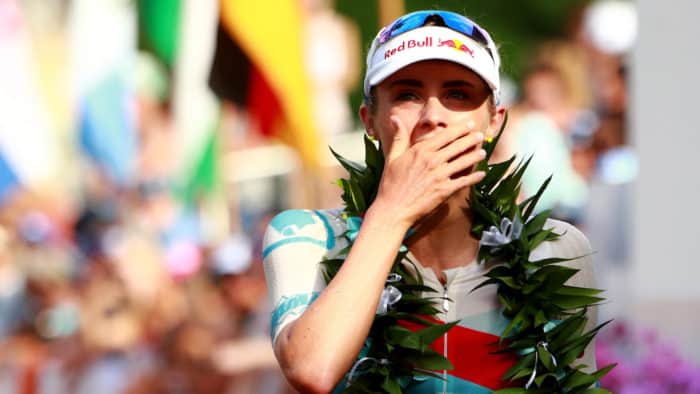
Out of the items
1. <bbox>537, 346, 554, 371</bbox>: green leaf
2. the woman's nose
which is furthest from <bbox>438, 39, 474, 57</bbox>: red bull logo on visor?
<bbox>537, 346, 554, 371</bbox>: green leaf

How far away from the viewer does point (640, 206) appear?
7348 mm

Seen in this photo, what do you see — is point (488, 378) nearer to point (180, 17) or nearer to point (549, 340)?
point (549, 340)

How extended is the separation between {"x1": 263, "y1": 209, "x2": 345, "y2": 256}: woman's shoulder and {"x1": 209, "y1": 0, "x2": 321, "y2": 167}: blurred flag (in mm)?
10367

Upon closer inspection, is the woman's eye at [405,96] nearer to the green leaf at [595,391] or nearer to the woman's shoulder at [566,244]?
the woman's shoulder at [566,244]

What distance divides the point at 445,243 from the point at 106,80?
508 inches

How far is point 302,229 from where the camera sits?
127 inches

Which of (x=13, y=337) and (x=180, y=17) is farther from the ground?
(x=180, y=17)

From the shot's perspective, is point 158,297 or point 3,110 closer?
point 158,297

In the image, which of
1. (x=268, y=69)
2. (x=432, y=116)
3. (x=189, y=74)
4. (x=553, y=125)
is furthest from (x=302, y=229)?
(x=189, y=74)

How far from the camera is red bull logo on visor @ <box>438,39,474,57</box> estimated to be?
3107mm

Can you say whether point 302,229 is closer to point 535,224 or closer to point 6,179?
point 535,224

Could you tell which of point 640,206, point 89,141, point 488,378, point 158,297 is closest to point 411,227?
point 488,378

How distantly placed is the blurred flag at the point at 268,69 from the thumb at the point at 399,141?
10.6m

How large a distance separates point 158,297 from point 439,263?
10039 mm
